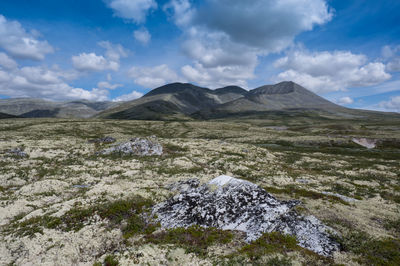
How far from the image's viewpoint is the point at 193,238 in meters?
15.2

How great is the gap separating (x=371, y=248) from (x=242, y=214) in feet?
29.2

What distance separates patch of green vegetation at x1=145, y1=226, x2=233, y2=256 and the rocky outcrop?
0.80m

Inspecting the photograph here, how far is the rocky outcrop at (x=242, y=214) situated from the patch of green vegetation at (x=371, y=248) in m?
1.10

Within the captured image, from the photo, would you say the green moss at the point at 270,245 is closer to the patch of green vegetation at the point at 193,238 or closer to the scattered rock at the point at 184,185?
the patch of green vegetation at the point at 193,238

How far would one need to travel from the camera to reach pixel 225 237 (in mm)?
15031

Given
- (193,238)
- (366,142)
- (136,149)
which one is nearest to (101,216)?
(193,238)

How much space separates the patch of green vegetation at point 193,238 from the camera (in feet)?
46.5

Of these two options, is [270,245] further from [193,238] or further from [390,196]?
[390,196]

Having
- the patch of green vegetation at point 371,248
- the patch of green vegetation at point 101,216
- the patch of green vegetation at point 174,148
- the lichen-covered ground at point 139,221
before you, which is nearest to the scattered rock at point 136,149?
the patch of green vegetation at point 174,148

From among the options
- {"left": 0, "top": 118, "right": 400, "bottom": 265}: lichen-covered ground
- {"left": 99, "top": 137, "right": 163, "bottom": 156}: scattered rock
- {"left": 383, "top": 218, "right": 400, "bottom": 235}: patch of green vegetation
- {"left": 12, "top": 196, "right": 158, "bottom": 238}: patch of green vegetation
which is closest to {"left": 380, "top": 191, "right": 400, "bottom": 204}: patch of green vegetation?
{"left": 0, "top": 118, "right": 400, "bottom": 265}: lichen-covered ground

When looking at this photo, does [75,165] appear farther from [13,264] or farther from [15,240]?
Result: [13,264]

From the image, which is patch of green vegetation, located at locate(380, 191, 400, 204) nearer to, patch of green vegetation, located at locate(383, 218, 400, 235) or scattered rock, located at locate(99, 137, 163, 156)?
patch of green vegetation, located at locate(383, 218, 400, 235)

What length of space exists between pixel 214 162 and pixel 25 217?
34311mm

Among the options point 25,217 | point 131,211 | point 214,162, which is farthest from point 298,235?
point 214,162
